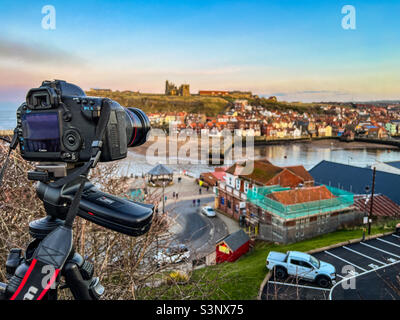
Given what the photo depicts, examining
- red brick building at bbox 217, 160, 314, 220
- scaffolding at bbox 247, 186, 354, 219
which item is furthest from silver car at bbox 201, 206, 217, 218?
scaffolding at bbox 247, 186, 354, 219

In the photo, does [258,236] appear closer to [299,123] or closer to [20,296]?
[20,296]

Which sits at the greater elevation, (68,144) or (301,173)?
(68,144)

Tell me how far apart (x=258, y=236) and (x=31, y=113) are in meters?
10.8

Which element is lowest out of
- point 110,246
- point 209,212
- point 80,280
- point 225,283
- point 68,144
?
point 209,212

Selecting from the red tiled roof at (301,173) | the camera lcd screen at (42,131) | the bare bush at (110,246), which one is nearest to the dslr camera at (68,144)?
the camera lcd screen at (42,131)

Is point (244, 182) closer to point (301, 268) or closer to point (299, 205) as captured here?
point (299, 205)

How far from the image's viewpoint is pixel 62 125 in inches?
33.3

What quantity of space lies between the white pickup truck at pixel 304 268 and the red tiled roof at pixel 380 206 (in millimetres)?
7029

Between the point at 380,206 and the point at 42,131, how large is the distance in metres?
14.3

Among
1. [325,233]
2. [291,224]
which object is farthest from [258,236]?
[325,233]

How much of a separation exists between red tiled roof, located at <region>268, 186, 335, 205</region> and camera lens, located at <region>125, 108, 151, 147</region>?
9797 millimetres

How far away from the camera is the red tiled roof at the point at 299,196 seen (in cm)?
1048

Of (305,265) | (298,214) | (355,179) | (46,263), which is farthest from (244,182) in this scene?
(46,263)

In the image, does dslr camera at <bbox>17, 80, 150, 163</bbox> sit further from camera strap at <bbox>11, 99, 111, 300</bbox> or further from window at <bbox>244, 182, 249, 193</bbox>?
window at <bbox>244, 182, 249, 193</bbox>
